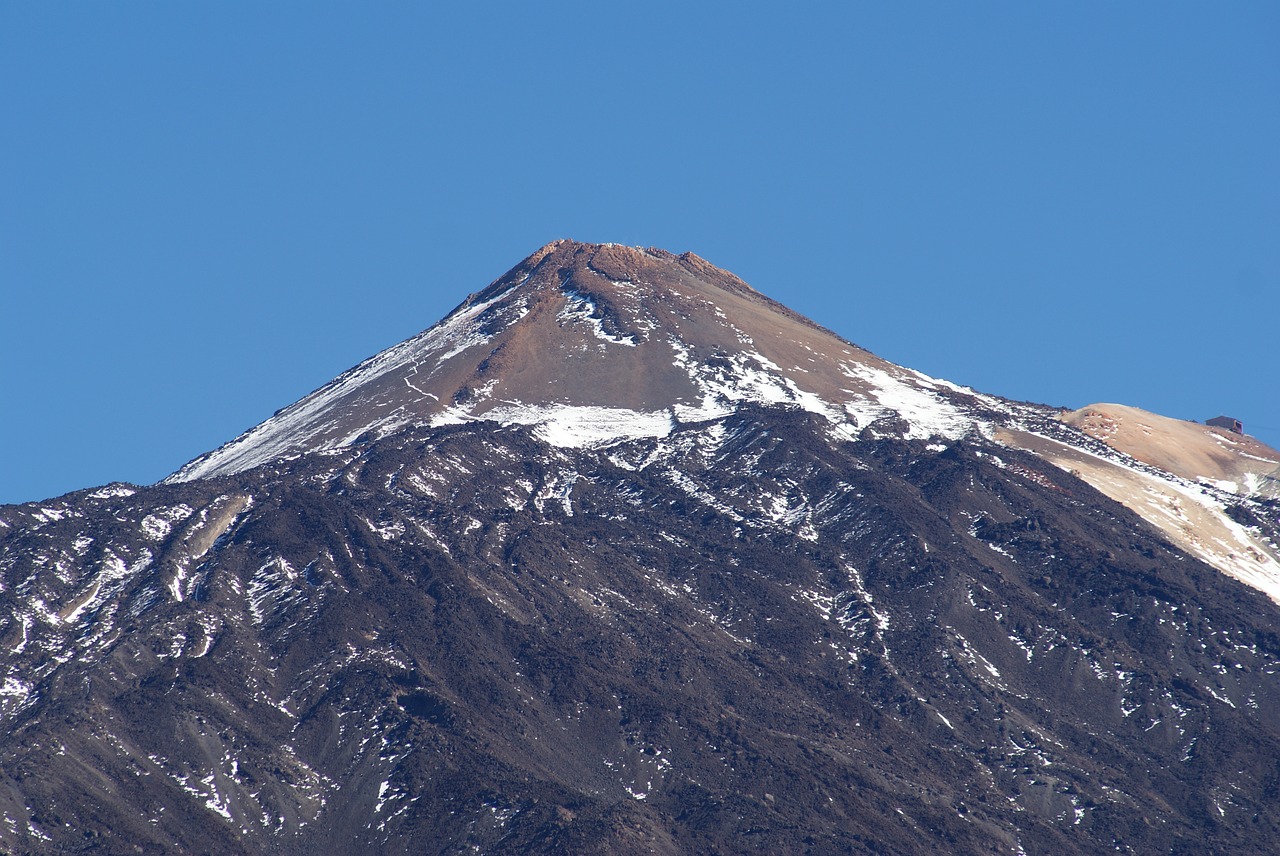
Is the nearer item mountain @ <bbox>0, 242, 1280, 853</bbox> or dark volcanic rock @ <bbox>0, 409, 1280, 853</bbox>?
dark volcanic rock @ <bbox>0, 409, 1280, 853</bbox>

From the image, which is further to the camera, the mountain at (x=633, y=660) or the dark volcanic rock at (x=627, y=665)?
the mountain at (x=633, y=660)

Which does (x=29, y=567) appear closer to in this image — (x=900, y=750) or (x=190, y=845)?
(x=190, y=845)

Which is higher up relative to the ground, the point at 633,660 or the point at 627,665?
the point at 633,660

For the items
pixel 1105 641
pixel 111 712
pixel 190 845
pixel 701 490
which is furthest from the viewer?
pixel 701 490

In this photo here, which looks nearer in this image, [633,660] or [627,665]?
[627,665]

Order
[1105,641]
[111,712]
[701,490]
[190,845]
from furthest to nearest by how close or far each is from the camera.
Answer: [701,490], [1105,641], [111,712], [190,845]

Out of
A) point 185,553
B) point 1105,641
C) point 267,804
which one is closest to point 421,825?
point 267,804

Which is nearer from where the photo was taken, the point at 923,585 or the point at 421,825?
the point at 421,825

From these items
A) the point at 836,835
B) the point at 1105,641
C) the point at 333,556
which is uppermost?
the point at 333,556
